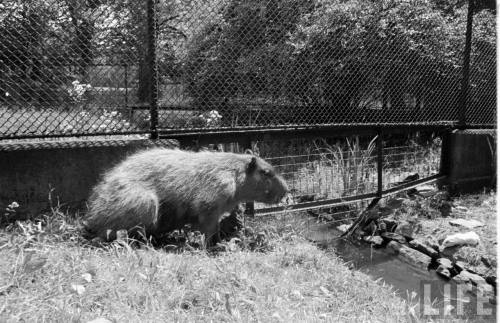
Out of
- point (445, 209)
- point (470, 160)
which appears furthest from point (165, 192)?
point (470, 160)

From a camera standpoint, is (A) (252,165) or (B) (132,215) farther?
(A) (252,165)

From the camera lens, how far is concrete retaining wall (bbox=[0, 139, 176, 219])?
445 centimetres

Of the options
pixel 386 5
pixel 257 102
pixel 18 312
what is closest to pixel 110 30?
pixel 257 102

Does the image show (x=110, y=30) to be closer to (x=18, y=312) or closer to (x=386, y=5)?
(x=18, y=312)

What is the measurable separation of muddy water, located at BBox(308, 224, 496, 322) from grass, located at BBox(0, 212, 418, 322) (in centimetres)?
54

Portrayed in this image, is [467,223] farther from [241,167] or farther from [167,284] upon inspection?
[167,284]

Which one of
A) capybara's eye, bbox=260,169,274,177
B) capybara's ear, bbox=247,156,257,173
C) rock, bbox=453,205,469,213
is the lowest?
rock, bbox=453,205,469,213

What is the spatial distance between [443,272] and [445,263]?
154mm

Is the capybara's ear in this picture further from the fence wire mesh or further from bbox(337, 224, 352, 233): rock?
bbox(337, 224, 352, 233): rock

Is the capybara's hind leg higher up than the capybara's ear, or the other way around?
the capybara's ear

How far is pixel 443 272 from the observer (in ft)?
17.8

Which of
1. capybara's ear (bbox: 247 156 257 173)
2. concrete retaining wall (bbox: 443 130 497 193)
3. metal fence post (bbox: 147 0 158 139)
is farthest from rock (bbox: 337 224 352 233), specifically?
metal fence post (bbox: 147 0 158 139)

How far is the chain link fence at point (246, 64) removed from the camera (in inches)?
206

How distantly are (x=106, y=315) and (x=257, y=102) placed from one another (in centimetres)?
486
